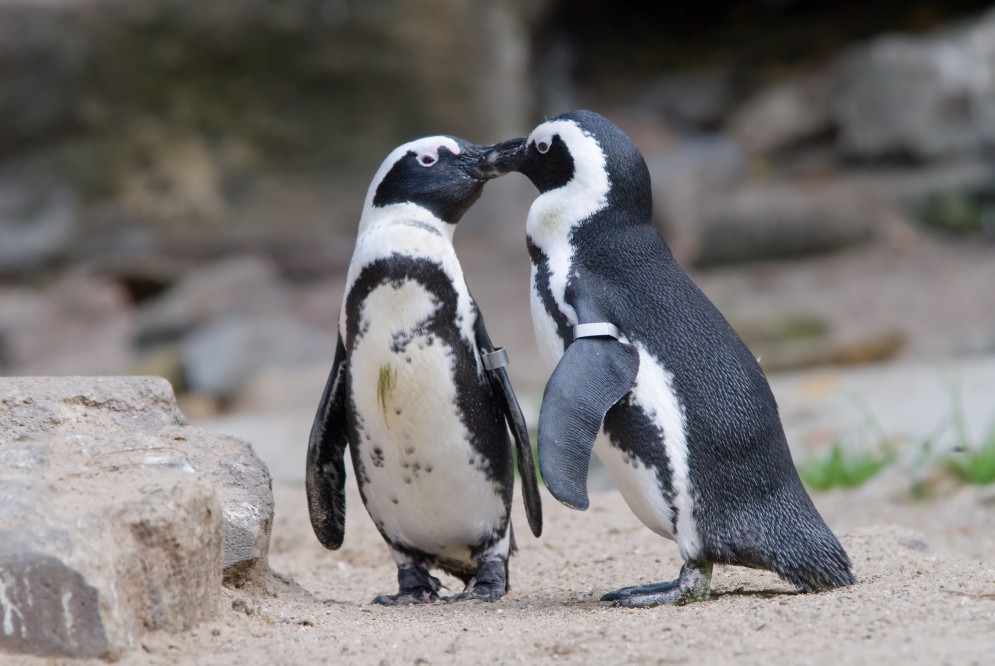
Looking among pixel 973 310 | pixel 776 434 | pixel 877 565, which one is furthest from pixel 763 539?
pixel 973 310

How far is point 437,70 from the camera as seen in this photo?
1063cm

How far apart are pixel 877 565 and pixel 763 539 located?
517mm

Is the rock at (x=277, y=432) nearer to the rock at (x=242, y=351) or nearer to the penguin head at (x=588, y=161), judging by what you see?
the rock at (x=242, y=351)

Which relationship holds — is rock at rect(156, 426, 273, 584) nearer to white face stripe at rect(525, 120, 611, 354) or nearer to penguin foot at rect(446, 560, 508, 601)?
penguin foot at rect(446, 560, 508, 601)

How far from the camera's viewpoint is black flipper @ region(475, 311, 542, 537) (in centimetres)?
333

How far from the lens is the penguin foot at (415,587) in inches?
134

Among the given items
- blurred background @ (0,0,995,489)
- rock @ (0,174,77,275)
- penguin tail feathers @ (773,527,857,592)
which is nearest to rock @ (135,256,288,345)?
blurred background @ (0,0,995,489)

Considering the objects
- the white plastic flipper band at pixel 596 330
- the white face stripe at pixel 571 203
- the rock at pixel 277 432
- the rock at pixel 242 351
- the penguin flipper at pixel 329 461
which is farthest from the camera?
the rock at pixel 242 351

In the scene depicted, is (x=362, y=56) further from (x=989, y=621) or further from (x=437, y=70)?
(x=989, y=621)

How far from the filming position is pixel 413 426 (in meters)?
3.26

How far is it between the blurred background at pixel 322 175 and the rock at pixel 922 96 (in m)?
0.02

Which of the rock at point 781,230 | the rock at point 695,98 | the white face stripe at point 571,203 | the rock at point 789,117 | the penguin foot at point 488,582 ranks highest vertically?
the rock at point 695,98

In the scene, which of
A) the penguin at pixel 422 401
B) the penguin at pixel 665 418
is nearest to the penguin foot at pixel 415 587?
the penguin at pixel 422 401

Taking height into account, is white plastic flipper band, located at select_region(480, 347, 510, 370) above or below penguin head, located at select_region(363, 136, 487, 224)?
below
